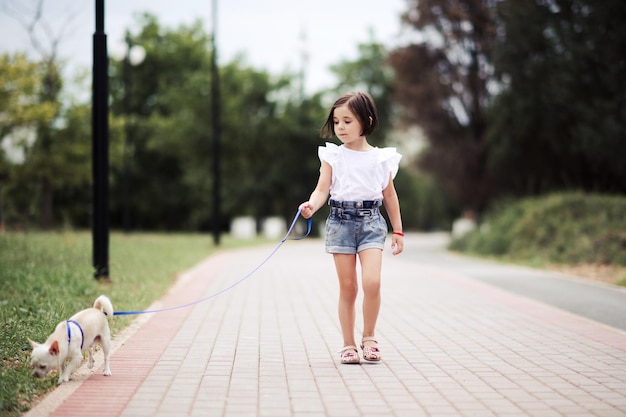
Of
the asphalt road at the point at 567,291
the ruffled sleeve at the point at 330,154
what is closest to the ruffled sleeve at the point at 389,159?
the ruffled sleeve at the point at 330,154

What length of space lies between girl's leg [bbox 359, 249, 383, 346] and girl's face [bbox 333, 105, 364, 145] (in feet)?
2.91

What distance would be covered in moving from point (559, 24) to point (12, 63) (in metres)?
17.0

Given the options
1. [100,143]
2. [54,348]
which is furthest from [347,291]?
[100,143]

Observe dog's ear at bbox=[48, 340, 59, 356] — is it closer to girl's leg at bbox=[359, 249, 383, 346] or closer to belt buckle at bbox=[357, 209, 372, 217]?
girl's leg at bbox=[359, 249, 383, 346]

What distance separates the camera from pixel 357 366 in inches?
226

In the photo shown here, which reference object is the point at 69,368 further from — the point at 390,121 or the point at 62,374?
the point at 390,121

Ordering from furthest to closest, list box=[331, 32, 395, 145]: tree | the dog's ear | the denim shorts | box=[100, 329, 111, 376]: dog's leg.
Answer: box=[331, 32, 395, 145]: tree → the denim shorts → box=[100, 329, 111, 376]: dog's leg → the dog's ear

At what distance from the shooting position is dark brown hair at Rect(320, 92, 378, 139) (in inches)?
226

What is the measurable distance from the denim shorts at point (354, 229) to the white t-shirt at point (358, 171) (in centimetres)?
9

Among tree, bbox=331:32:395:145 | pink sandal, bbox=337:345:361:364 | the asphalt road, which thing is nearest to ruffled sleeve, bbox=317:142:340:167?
→ pink sandal, bbox=337:345:361:364

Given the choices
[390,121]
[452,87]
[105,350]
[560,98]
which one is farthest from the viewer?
[390,121]

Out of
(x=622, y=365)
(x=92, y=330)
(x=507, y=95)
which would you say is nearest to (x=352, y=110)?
(x=92, y=330)

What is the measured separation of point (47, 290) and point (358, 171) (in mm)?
4439

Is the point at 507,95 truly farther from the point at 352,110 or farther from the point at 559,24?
the point at 352,110
